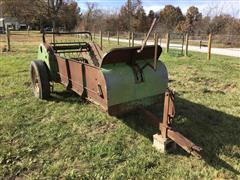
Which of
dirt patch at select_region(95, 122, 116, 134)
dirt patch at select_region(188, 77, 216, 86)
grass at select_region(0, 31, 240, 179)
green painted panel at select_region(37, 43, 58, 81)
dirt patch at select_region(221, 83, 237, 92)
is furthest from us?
dirt patch at select_region(188, 77, 216, 86)

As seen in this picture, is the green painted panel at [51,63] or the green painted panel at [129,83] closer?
the green painted panel at [129,83]

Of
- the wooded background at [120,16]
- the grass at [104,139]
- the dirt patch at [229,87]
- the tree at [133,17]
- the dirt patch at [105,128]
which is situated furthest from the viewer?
the tree at [133,17]

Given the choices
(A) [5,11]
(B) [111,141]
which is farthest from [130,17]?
(B) [111,141]

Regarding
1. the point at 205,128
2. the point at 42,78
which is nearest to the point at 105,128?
the point at 205,128

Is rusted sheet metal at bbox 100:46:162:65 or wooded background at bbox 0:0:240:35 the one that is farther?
wooded background at bbox 0:0:240:35

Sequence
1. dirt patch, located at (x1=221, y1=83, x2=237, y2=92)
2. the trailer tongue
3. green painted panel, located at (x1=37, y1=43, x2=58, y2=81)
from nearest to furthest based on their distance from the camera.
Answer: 1. the trailer tongue
2. green painted panel, located at (x1=37, y1=43, x2=58, y2=81)
3. dirt patch, located at (x1=221, y1=83, x2=237, y2=92)

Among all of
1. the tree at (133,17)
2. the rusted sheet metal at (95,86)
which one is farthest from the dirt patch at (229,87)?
the tree at (133,17)

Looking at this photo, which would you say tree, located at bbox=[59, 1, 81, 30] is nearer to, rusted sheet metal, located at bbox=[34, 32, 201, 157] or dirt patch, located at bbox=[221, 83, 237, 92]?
dirt patch, located at bbox=[221, 83, 237, 92]

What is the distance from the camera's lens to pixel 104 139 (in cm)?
388

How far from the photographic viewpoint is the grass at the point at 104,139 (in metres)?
3.12

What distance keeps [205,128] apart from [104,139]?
158 centimetres

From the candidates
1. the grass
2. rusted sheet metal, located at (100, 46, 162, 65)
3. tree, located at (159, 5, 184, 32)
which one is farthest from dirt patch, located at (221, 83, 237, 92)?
tree, located at (159, 5, 184, 32)

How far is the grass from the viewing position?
312 centimetres

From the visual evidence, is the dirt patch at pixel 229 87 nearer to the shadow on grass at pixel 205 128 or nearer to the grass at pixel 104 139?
the grass at pixel 104 139
